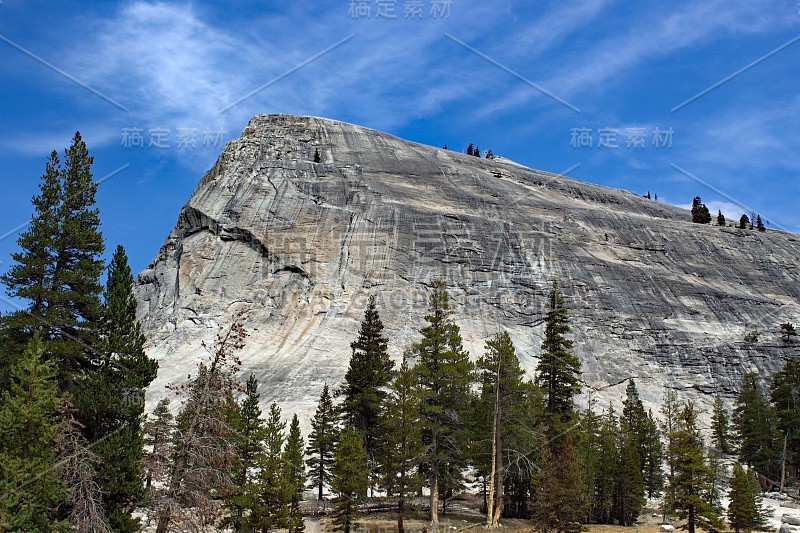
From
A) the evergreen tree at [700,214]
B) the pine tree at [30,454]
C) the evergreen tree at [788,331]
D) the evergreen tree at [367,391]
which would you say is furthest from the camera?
the evergreen tree at [700,214]

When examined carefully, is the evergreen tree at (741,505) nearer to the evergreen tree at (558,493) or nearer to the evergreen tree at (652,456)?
the evergreen tree at (558,493)

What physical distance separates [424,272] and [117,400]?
60449 mm

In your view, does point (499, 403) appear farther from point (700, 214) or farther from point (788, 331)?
point (700, 214)

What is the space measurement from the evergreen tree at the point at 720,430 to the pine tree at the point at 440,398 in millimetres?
39132

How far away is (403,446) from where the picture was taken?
105 feet

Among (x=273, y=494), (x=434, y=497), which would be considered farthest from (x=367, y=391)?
(x=273, y=494)


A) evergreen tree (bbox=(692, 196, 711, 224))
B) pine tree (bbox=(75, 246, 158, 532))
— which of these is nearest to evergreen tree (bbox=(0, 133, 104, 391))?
pine tree (bbox=(75, 246, 158, 532))

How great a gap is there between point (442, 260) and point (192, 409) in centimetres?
6590

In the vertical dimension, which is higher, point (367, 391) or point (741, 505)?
point (367, 391)

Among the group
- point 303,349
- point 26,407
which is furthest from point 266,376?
point 26,407

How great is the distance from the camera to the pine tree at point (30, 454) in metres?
16.7

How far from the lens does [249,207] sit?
87812mm

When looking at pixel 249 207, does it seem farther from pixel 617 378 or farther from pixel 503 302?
pixel 617 378

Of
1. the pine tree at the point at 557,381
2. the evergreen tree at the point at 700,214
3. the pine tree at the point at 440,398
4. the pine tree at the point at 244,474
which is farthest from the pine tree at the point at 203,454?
the evergreen tree at the point at 700,214
